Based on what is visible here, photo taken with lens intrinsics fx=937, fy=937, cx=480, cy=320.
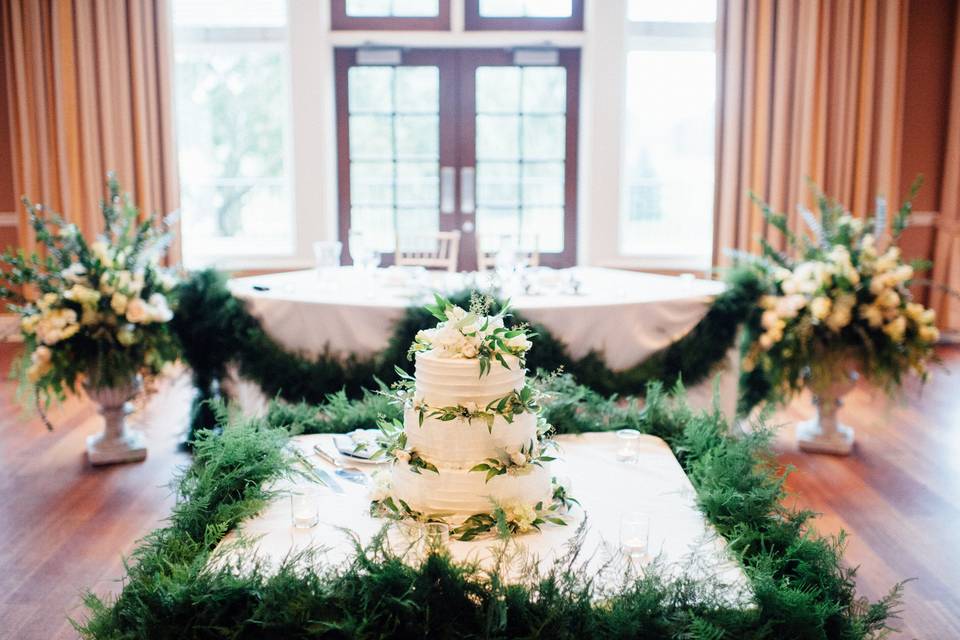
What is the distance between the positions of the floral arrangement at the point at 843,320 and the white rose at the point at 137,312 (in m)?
2.34

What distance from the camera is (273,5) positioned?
6.36 meters

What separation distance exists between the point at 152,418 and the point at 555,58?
3603mm

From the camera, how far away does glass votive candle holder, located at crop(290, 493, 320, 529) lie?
1765 millimetres

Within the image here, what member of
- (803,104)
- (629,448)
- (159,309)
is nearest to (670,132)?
(803,104)

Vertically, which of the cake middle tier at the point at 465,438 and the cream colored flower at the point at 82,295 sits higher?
the cream colored flower at the point at 82,295

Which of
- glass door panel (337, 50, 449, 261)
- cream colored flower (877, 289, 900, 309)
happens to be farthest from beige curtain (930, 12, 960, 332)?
glass door panel (337, 50, 449, 261)

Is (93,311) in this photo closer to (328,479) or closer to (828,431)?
(328,479)

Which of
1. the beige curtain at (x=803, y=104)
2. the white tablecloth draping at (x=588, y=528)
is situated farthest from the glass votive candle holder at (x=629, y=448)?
the beige curtain at (x=803, y=104)

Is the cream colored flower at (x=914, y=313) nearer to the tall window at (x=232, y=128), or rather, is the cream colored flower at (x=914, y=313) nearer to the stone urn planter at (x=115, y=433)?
the stone urn planter at (x=115, y=433)

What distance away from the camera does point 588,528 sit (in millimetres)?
1761

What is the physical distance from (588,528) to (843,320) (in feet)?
7.32

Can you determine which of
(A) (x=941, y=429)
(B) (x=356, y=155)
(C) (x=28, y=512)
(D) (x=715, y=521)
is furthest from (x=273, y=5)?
(D) (x=715, y=521)

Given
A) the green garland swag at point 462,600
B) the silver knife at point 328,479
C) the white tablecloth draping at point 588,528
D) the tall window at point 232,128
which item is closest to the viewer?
the green garland swag at point 462,600

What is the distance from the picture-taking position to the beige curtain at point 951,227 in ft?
20.3
